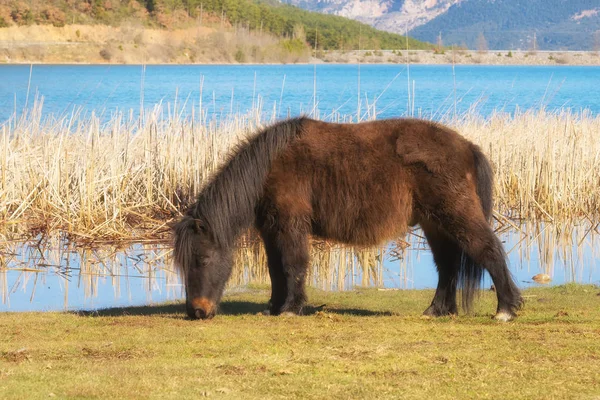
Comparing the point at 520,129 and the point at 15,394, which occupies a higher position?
the point at 520,129

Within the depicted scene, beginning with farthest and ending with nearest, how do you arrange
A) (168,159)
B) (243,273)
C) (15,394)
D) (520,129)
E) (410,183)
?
(520,129) → (168,159) → (243,273) → (410,183) → (15,394)

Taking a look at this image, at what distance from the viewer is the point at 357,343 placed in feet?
19.0

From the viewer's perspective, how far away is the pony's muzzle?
22.2ft

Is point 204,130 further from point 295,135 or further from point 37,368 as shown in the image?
point 37,368

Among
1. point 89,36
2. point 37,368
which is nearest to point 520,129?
point 37,368

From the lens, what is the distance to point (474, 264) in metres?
7.01

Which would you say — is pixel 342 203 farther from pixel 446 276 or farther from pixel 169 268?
pixel 169 268

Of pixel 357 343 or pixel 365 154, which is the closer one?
pixel 357 343

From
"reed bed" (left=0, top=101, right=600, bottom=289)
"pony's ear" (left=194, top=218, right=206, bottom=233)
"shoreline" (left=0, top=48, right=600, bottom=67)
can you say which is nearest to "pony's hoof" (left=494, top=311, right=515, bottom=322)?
"pony's ear" (left=194, top=218, right=206, bottom=233)

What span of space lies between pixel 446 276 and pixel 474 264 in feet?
1.12

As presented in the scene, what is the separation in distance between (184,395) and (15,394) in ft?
2.98

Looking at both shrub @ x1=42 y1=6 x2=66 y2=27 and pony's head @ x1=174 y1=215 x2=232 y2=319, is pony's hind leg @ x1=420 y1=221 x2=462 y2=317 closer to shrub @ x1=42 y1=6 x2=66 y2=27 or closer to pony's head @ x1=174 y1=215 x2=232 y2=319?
pony's head @ x1=174 y1=215 x2=232 y2=319

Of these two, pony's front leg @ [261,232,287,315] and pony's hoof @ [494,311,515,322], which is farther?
pony's front leg @ [261,232,287,315]

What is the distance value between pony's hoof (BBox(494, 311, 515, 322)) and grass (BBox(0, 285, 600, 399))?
0.08 metres
